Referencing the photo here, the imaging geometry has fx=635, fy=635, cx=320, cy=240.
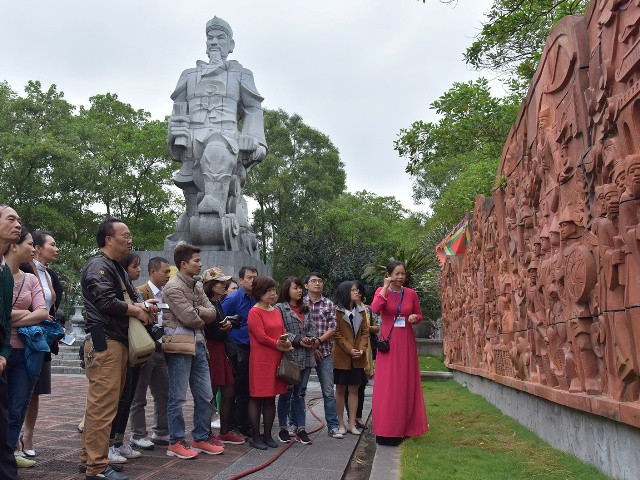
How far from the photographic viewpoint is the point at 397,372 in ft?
19.7

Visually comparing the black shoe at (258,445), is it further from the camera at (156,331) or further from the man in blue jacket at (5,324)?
the man in blue jacket at (5,324)

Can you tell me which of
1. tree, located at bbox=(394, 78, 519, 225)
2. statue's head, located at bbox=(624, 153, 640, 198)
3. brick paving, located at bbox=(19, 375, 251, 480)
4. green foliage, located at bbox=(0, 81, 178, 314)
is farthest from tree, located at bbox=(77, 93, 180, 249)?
statue's head, located at bbox=(624, 153, 640, 198)

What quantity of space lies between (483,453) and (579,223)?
2058mm

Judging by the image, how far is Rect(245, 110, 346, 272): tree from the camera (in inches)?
1315

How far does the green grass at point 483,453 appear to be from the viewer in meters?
4.41

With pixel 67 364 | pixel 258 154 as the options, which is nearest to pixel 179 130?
pixel 258 154

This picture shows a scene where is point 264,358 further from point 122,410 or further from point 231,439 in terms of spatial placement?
point 122,410

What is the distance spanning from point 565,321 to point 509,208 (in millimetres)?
2400

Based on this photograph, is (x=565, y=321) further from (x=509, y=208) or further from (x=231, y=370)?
(x=231, y=370)

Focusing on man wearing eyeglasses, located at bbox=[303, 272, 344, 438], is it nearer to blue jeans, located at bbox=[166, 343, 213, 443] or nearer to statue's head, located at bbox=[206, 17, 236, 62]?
blue jeans, located at bbox=[166, 343, 213, 443]

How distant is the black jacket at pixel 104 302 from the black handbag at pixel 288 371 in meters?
1.67

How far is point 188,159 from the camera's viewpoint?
1291cm

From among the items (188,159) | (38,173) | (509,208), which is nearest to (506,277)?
(509,208)

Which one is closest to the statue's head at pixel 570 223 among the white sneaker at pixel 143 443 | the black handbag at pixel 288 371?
the black handbag at pixel 288 371
